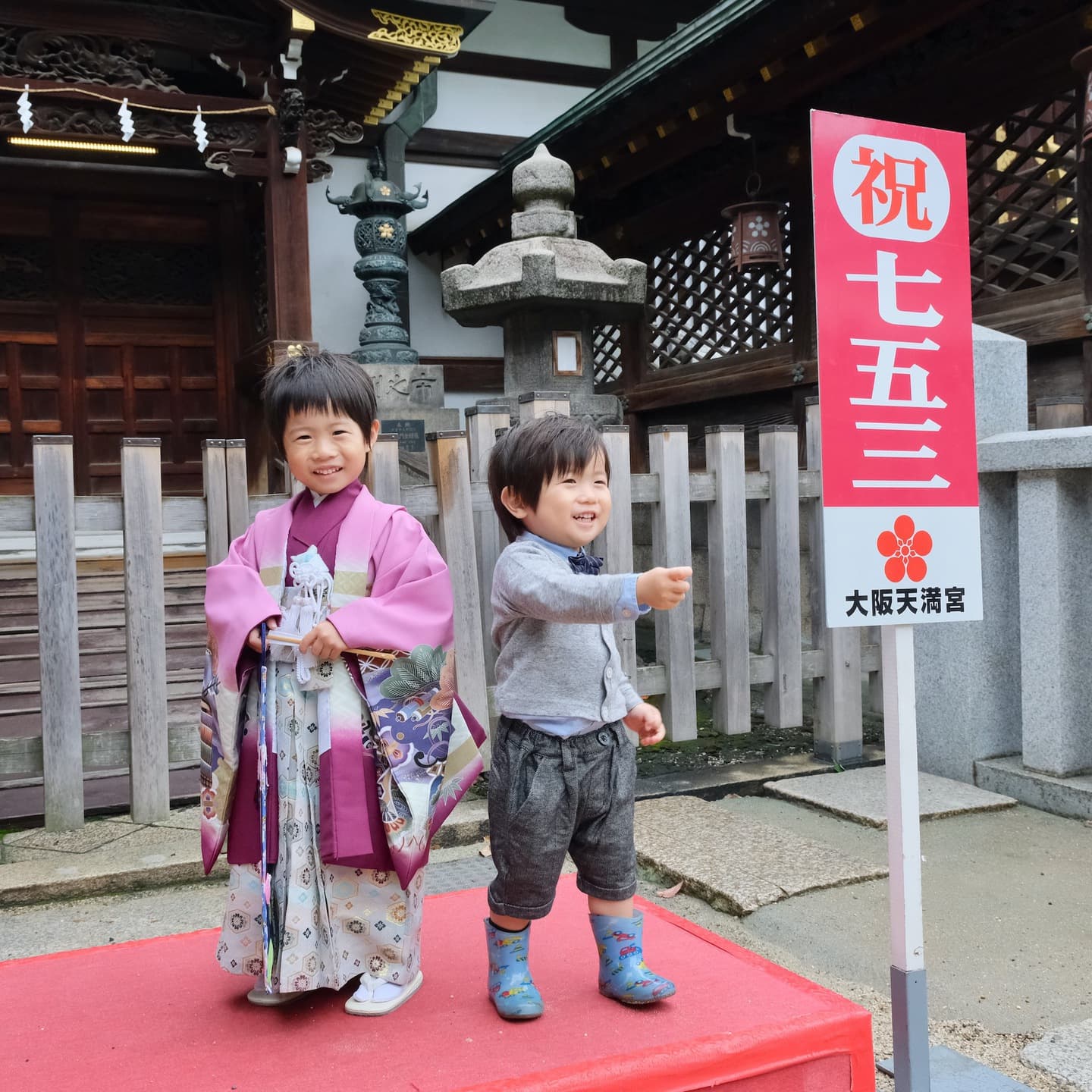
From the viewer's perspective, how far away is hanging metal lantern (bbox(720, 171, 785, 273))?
671cm

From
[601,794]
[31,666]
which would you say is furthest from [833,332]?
[31,666]

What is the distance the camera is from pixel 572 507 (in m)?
2.05

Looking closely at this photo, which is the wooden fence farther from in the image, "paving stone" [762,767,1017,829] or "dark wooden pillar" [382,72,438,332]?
"dark wooden pillar" [382,72,438,332]

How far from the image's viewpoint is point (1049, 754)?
4008mm

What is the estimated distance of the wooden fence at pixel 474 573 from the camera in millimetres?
3523

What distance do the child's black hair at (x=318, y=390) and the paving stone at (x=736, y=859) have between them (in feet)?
6.17

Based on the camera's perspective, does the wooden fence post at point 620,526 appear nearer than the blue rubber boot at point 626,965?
No

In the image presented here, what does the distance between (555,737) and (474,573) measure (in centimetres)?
198

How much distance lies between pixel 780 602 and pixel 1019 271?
2.50 metres

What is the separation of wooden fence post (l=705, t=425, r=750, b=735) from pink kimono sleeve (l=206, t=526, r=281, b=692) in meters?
2.59

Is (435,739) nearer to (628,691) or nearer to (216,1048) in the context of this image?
(628,691)

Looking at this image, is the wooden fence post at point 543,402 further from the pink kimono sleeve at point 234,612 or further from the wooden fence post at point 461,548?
the pink kimono sleeve at point 234,612

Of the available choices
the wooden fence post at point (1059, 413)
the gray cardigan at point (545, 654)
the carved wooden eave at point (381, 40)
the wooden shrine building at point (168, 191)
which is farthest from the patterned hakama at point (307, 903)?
the carved wooden eave at point (381, 40)

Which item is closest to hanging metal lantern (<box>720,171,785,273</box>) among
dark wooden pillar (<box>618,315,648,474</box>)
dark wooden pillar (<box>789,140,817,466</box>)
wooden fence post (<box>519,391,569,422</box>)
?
dark wooden pillar (<box>789,140,817,466</box>)
